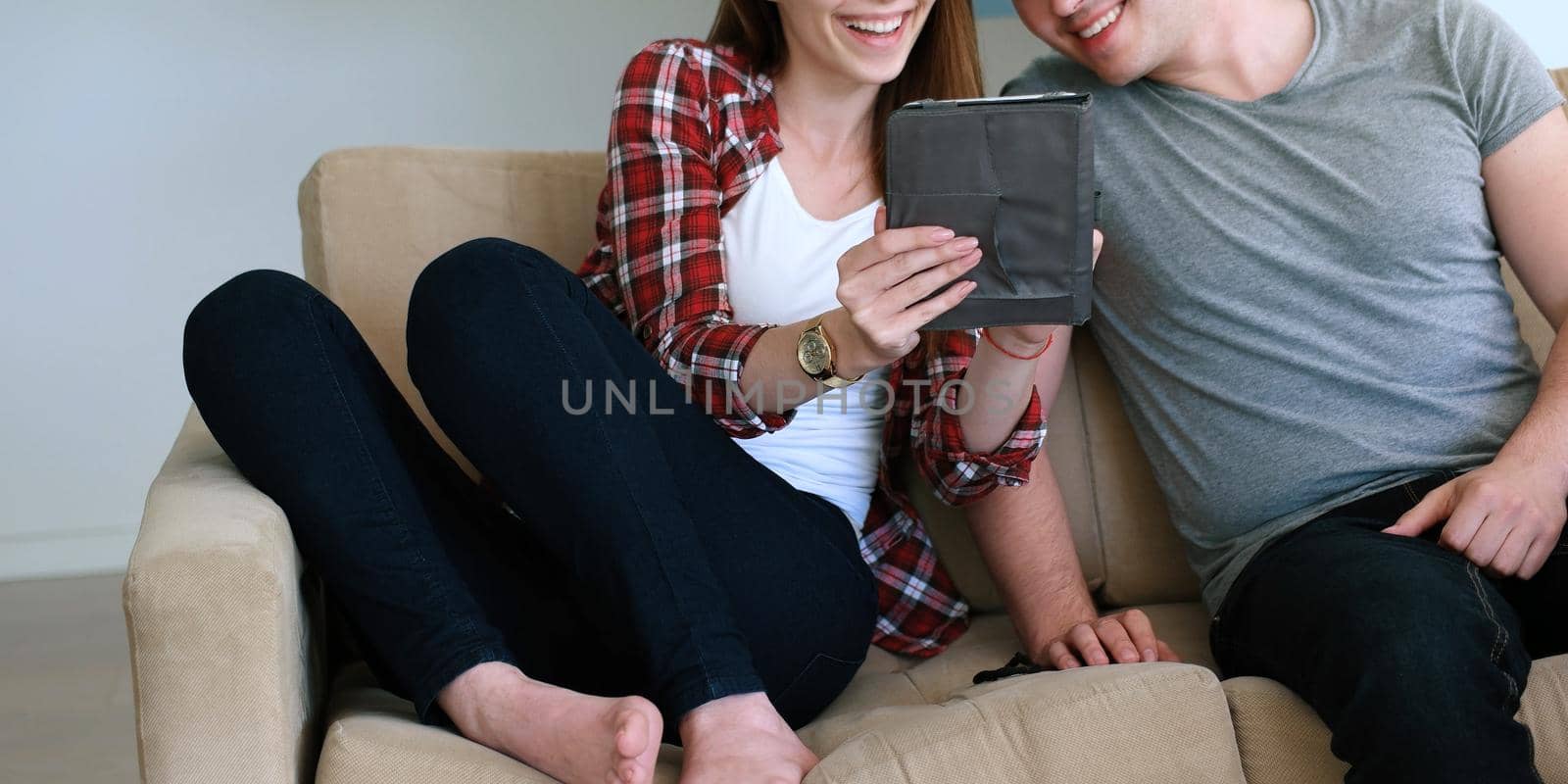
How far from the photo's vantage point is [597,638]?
48.5 inches

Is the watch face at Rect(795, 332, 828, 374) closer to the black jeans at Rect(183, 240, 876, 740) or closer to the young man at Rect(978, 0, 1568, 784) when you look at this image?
the black jeans at Rect(183, 240, 876, 740)

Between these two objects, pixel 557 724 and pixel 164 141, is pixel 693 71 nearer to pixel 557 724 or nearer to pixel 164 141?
pixel 557 724

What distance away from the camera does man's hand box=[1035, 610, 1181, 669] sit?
132cm

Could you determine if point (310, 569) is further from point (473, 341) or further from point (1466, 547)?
point (1466, 547)

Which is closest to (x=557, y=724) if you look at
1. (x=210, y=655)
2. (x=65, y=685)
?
(x=210, y=655)

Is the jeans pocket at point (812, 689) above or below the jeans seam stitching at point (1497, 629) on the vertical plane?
below

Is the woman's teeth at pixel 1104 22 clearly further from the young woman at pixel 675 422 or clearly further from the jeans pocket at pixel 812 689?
the jeans pocket at pixel 812 689

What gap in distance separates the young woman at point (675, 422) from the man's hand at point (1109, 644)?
160 millimetres

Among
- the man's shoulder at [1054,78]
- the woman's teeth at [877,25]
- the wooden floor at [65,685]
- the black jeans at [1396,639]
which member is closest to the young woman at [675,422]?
the woman's teeth at [877,25]

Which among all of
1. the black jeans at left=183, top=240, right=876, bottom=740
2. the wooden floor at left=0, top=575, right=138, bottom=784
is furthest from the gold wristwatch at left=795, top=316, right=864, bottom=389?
the wooden floor at left=0, top=575, right=138, bottom=784

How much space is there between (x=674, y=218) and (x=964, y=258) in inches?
14.3

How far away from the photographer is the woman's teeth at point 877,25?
1.38 meters

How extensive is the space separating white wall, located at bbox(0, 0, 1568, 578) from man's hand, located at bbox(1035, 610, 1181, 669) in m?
1.70

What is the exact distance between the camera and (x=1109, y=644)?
1335mm
